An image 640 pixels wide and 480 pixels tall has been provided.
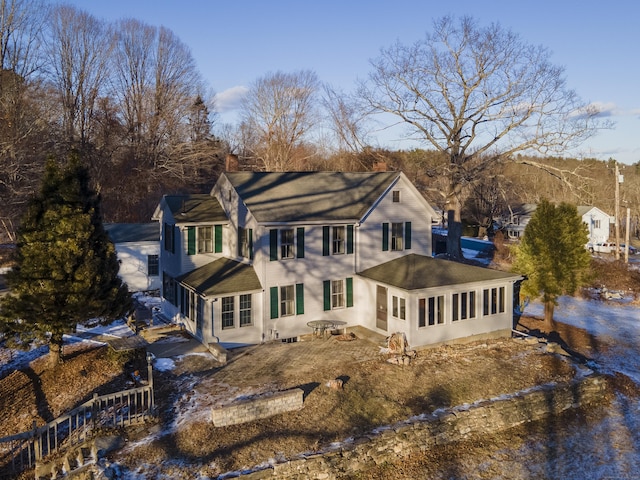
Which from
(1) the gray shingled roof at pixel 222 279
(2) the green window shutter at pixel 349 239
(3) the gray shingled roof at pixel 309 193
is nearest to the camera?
(1) the gray shingled roof at pixel 222 279

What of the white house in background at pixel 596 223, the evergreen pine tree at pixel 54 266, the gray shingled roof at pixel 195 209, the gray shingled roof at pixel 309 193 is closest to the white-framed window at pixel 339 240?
the gray shingled roof at pixel 309 193

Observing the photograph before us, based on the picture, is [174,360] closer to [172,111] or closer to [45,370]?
[45,370]

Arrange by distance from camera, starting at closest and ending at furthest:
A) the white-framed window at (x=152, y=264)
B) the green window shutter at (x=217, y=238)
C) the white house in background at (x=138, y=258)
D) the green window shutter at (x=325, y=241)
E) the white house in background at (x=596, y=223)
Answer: the green window shutter at (x=325, y=241) → the green window shutter at (x=217, y=238) → the white house in background at (x=138, y=258) → the white-framed window at (x=152, y=264) → the white house in background at (x=596, y=223)

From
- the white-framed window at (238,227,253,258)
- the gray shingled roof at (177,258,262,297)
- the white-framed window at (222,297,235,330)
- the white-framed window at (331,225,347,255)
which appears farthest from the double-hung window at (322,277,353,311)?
the white-framed window at (222,297,235,330)

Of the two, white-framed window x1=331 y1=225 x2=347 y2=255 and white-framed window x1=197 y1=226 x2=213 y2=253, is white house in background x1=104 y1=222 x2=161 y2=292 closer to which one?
white-framed window x1=197 y1=226 x2=213 y2=253

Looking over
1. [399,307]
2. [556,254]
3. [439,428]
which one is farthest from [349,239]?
[556,254]

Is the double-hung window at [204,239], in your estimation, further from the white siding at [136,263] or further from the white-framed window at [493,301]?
the white-framed window at [493,301]
